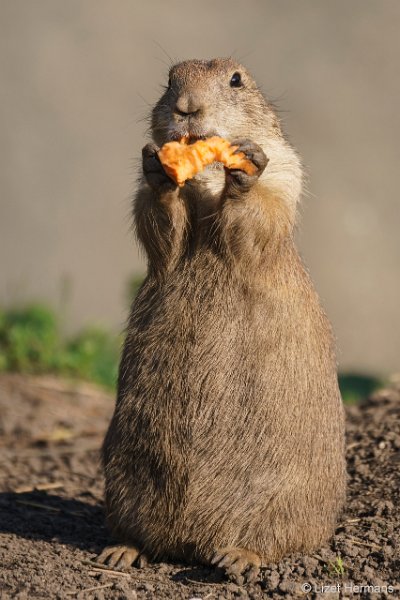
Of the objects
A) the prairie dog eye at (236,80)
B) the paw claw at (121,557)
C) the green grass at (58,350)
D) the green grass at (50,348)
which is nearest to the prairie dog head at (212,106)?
the prairie dog eye at (236,80)

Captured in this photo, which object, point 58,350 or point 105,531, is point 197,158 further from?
point 58,350

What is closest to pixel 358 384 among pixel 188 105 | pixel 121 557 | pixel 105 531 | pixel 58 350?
pixel 58 350

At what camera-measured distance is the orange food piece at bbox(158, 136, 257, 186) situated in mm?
4629

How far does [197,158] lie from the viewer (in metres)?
4.61

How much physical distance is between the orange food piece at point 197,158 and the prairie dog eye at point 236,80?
26.4 inches

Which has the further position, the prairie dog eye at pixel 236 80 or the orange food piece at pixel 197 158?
the prairie dog eye at pixel 236 80

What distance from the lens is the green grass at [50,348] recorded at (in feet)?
31.9

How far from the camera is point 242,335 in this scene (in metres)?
4.77

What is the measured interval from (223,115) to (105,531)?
8.15ft

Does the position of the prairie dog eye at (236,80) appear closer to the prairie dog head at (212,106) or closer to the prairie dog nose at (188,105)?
the prairie dog head at (212,106)

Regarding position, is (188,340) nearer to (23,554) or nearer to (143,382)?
(143,382)

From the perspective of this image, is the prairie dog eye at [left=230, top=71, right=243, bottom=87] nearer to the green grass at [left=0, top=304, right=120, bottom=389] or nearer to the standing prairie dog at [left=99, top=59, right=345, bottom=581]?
the standing prairie dog at [left=99, top=59, right=345, bottom=581]

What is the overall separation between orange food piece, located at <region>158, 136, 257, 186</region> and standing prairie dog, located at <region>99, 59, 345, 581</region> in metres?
0.04

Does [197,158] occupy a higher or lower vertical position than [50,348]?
higher
